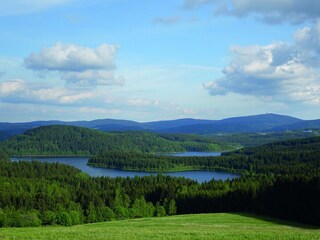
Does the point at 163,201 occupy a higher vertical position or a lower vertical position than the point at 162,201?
higher

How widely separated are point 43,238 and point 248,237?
15216 millimetres

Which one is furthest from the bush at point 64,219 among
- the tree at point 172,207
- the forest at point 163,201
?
the tree at point 172,207

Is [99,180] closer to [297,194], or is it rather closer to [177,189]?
[177,189]

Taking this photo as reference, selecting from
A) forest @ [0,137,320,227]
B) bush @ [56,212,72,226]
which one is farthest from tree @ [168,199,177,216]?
bush @ [56,212,72,226]

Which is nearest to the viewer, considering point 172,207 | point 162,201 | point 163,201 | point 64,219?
point 64,219

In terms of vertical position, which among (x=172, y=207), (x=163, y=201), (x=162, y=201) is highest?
(x=172, y=207)

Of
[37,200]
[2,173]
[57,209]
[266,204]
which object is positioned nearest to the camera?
[266,204]

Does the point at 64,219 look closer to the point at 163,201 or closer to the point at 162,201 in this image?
the point at 163,201

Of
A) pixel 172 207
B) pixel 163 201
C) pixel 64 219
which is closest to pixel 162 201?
pixel 163 201

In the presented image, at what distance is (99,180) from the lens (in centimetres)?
12812

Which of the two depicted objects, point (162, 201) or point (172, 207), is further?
point (162, 201)

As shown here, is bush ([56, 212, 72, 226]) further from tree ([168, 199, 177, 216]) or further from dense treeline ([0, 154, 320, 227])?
tree ([168, 199, 177, 216])

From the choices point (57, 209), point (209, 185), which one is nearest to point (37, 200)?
point (57, 209)

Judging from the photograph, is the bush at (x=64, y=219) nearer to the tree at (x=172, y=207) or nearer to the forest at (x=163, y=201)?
the forest at (x=163, y=201)
